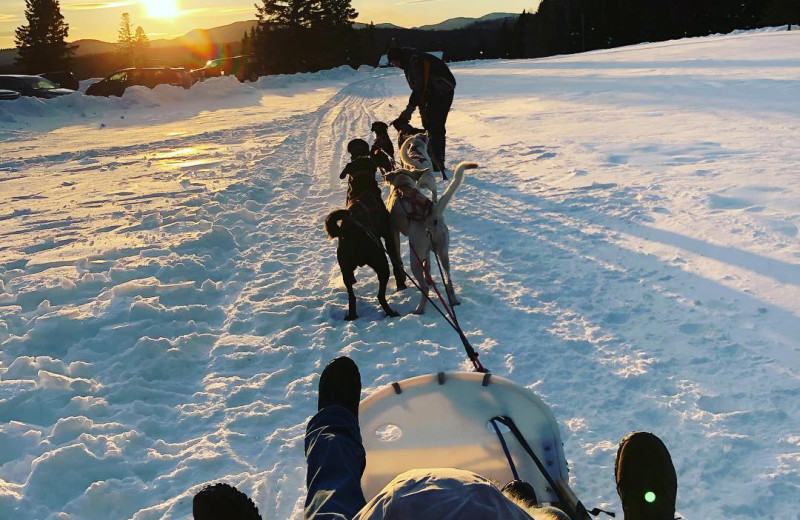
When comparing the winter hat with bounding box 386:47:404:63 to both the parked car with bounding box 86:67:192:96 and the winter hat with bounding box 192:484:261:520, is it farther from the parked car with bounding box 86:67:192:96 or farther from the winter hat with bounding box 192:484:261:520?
the parked car with bounding box 86:67:192:96

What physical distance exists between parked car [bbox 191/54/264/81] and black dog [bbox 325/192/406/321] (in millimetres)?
28817

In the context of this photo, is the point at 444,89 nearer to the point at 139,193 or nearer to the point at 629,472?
the point at 139,193

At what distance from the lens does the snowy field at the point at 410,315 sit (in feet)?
9.47

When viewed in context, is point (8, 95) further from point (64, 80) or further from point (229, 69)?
point (229, 69)

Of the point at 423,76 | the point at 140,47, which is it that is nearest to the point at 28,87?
the point at 423,76

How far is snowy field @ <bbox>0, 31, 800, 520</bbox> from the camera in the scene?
2.89 metres

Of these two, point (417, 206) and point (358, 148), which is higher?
point (358, 148)

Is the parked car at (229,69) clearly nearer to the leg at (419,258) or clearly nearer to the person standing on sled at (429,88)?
the person standing on sled at (429,88)

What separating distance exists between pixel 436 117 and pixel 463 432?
6.67 meters

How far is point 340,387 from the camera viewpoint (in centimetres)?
261

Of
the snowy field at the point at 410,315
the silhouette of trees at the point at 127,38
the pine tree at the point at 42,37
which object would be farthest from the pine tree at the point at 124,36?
the snowy field at the point at 410,315

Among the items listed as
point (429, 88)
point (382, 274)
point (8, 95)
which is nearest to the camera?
point (382, 274)

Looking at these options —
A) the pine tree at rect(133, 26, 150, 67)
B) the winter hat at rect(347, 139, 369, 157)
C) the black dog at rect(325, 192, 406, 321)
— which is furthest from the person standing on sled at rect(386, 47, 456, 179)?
the pine tree at rect(133, 26, 150, 67)

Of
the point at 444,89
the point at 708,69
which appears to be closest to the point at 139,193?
the point at 444,89
